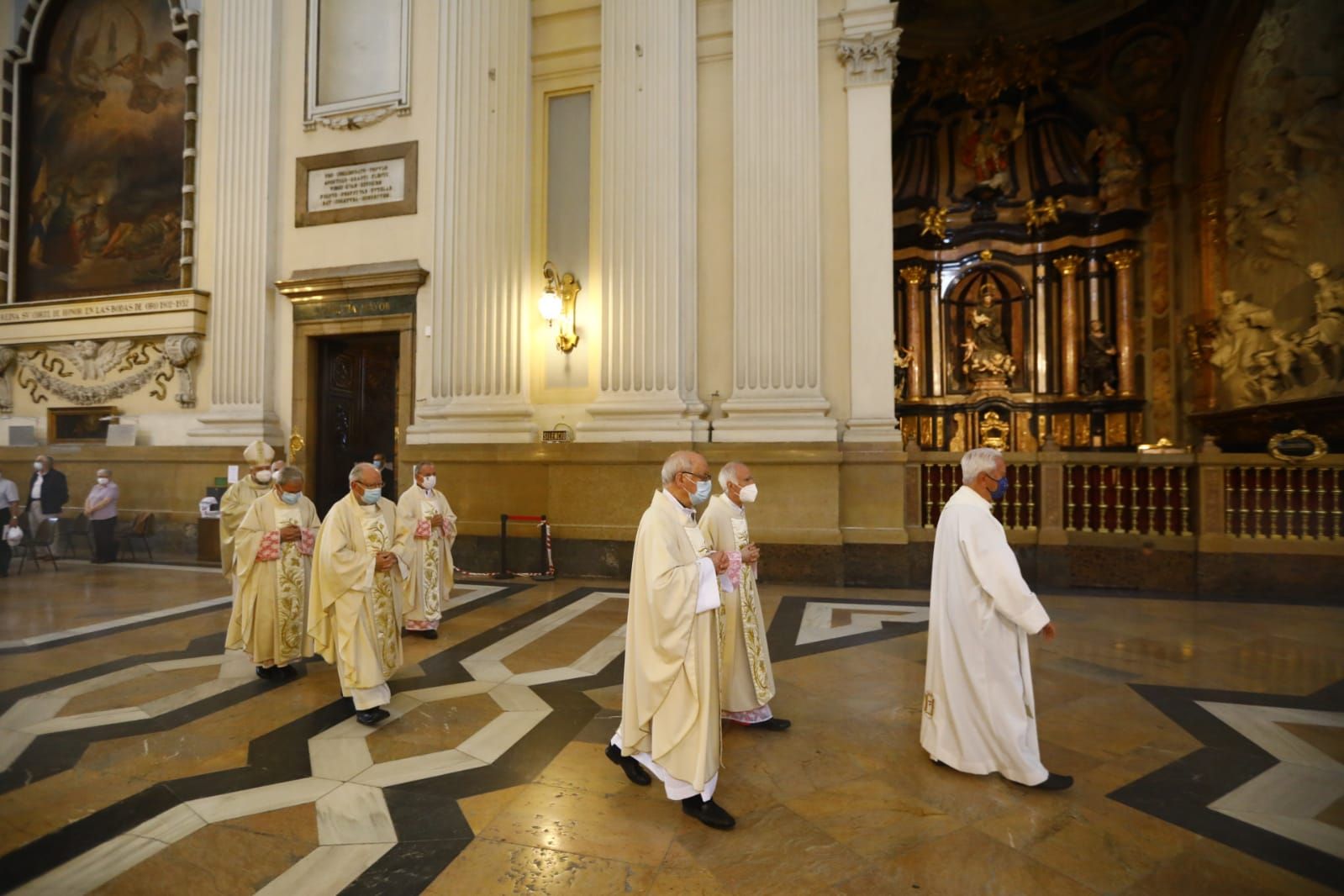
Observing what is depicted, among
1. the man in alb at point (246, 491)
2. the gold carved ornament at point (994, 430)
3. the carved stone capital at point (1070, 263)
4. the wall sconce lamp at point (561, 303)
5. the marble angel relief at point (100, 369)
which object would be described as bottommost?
the man in alb at point (246, 491)

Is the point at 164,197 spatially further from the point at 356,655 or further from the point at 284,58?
the point at 356,655

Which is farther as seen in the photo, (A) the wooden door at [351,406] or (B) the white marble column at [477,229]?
(A) the wooden door at [351,406]

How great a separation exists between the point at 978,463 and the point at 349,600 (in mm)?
3528

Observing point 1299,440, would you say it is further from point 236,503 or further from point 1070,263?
point 236,503

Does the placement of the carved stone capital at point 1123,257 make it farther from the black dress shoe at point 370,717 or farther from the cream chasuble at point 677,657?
the black dress shoe at point 370,717

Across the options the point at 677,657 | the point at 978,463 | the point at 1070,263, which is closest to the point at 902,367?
the point at 1070,263

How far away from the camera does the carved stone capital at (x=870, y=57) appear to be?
26.3 feet

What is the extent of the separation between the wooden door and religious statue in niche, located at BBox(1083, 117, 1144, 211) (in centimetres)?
1332

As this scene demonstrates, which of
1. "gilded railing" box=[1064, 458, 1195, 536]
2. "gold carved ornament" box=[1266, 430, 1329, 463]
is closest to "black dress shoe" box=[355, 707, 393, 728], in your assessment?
"gilded railing" box=[1064, 458, 1195, 536]

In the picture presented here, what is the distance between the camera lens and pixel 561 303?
8945 mm

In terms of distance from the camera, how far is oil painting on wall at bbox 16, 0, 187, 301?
1092 cm

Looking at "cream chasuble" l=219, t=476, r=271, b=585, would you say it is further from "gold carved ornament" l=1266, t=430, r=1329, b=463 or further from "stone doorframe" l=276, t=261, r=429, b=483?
"gold carved ornament" l=1266, t=430, r=1329, b=463

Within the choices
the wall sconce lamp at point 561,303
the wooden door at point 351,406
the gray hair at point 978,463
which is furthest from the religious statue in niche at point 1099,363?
the wooden door at point 351,406

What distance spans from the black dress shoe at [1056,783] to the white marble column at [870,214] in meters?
5.14
